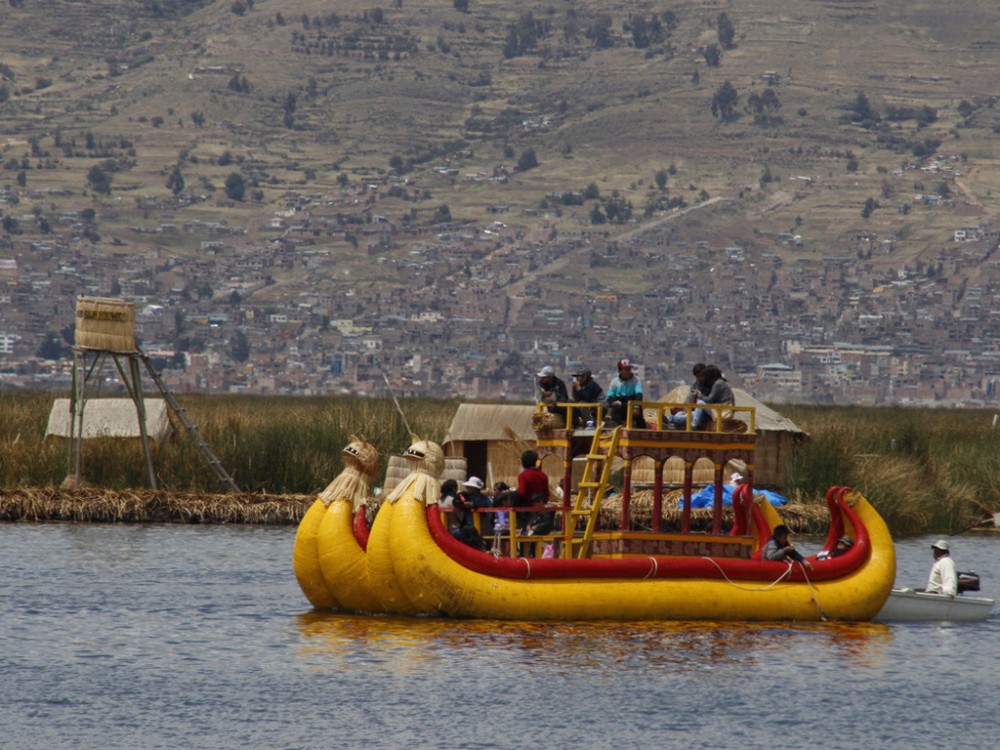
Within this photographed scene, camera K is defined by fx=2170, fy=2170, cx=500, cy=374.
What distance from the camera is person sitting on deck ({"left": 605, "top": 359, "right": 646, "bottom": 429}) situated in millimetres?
26250

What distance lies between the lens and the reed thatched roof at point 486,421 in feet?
131

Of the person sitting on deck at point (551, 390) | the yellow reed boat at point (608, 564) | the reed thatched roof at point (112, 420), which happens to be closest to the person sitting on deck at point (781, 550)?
the yellow reed boat at point (608, 564)

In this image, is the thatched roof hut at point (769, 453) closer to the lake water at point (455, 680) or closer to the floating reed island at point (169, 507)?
the floating reed island at point (169, 507)

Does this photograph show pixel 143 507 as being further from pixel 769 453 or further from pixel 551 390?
pixel 551 390

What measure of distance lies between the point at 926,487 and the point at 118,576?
1677cm

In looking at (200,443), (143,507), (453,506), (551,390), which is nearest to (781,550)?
(551,390)

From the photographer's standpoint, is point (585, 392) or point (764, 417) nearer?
point (585, 392)

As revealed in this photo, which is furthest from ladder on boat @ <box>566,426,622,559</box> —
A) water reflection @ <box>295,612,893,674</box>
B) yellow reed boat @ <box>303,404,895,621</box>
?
water reflection @ <box>295,612,893,674</box>

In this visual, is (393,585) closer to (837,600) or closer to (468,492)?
(468,492)

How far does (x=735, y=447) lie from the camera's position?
2583 centimetres

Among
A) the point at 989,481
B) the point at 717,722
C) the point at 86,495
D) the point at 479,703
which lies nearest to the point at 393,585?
the point at 479,703

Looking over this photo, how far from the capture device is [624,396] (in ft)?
88.1

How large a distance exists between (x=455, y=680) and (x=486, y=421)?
1784 centimetres

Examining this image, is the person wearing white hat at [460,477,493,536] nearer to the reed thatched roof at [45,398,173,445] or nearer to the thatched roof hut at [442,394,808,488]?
the thatched roof hut at [442,394,808,488]
